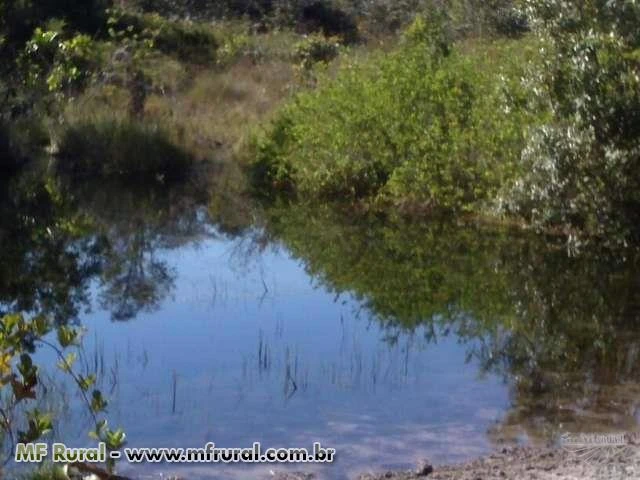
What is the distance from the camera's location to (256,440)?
30.4ft

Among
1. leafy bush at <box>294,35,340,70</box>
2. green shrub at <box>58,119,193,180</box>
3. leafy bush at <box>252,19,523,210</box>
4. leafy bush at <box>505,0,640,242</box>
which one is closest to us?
leafy bush at <box>505,0,640,242</box>

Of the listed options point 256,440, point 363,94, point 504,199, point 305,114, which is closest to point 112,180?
point 305,114

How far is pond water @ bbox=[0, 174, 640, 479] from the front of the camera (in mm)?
9516

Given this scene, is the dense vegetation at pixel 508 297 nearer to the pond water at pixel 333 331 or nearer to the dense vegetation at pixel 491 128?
the pond water at pixel 333 331

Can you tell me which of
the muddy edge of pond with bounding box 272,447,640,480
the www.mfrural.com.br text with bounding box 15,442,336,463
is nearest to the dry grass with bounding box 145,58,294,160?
the www.mfrural.com.br text with bounding box 15,442,336,463

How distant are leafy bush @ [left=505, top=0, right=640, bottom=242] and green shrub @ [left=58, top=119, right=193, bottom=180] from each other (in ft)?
37.7

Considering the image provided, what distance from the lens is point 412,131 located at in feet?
67.1

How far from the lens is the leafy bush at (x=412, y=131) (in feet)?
62.2

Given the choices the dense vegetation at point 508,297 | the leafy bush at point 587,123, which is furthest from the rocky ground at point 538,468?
the leafy bush at point 587,123

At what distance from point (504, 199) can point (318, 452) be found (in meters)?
9.28

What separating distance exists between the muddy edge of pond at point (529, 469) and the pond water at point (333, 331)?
455 millimetres

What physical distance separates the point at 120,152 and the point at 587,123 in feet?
44.1

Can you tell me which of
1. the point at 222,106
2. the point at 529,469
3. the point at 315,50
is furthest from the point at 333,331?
the point at 315,50

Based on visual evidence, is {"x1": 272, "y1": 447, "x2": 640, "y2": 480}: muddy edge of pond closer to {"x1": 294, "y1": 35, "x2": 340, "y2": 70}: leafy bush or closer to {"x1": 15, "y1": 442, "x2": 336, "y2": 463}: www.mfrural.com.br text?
{"x1": 15, "y1": 442, "x2": 336, "y2": 463}: www.mfrural.com.br text
